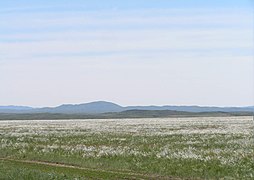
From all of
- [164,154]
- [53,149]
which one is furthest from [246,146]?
[53,149]

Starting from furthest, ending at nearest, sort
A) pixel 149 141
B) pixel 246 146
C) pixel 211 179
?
pixel 149 141 < pixel 246 146 < pixel 211 179

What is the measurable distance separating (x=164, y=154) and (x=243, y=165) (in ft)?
20.6

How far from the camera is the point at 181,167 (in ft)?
80.7

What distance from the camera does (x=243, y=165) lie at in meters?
24.5

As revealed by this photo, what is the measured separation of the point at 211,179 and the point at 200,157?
20.5ft

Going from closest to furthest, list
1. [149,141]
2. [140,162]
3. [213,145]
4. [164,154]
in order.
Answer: [140,162] < [164,154] < [213,145] < [149,141]

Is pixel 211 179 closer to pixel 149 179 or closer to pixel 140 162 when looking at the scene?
pixel 149 179

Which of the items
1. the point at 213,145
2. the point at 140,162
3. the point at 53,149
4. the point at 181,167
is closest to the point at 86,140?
the point at 53,149

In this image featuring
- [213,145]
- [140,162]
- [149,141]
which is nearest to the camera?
[140,162]

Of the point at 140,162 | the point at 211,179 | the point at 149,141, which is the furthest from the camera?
the point at 149,141

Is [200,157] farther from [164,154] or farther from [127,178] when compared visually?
[127,178]

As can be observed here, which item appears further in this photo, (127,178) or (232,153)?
(232,153)

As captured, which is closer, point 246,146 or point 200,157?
point 200,157

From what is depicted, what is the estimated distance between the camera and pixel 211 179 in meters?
21.8
